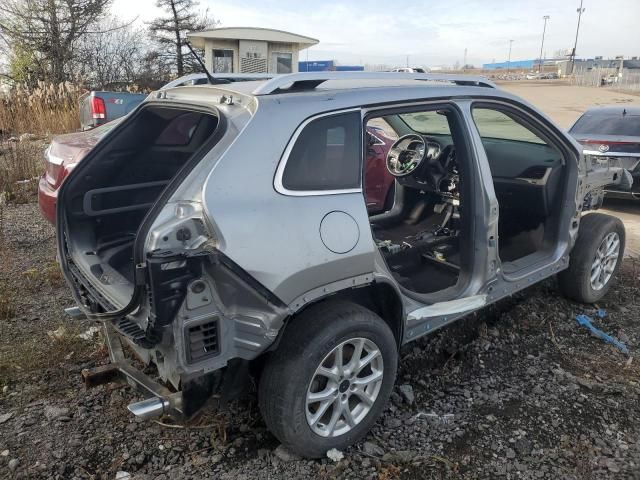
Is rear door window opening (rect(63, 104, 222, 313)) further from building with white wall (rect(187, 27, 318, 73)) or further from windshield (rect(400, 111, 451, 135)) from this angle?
building with white wall (rect(187, 27, 318, 73))

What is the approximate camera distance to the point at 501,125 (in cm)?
408

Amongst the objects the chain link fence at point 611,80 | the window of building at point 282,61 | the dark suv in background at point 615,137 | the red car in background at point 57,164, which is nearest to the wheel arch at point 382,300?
the red car in background at point 57,164

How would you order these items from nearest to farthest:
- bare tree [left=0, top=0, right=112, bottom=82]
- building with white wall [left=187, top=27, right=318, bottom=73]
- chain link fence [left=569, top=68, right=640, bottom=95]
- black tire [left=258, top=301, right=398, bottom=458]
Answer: black tire [left=258, top=301, right=398, bottom=458], building with white wall [left=187, top=27, right=318, bottom=73], bare tree [left=0, top=0, right=112, bottom=82], chain link fence [left=569, top=68, right=640, bottom=95]

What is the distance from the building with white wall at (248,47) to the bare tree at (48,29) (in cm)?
844

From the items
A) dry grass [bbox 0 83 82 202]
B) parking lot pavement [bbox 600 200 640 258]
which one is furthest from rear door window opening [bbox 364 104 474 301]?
dry grass [bbox 0 83 82 202]

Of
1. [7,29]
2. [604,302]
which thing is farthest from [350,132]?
[7,29]

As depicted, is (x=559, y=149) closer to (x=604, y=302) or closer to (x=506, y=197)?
(x=506, y=197)

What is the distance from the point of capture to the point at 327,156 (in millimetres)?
2502

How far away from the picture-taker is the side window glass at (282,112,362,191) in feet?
7.75

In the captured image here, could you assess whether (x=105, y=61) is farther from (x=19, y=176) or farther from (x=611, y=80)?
Result: (x=611, y=80)

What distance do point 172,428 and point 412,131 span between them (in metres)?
3.24

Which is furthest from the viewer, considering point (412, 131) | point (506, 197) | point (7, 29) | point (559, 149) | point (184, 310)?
point (7, 29)

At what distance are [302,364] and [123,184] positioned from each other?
5.87 feet

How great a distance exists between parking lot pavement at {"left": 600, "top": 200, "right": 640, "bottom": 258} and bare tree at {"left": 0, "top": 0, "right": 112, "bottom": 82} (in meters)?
Answer: 17.9
